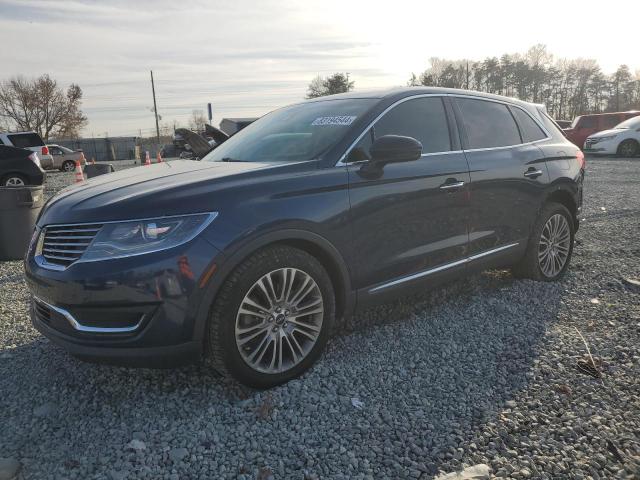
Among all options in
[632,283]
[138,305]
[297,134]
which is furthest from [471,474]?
[632,283]

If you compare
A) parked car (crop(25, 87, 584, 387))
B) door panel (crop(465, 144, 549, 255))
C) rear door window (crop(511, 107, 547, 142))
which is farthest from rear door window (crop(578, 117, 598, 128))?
parked car (crop(25, 87, 584, 387))

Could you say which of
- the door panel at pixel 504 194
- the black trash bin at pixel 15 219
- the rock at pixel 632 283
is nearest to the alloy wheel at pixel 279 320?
the door panel at pixel 504 194

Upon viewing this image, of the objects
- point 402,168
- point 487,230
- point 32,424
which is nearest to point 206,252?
point 32,424

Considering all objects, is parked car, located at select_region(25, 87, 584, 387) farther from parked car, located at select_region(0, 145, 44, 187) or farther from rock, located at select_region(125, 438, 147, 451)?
parked car, located at select_region(0, 145, 44, 187)

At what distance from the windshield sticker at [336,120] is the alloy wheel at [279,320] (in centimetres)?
111

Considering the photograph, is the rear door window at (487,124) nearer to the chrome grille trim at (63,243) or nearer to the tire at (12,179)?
the chrome grille trim at (63,243)

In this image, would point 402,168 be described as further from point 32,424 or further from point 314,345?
point 32,424

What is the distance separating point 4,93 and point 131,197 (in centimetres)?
6563

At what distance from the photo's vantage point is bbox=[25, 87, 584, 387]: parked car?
2523 mm

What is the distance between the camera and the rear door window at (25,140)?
18.9m

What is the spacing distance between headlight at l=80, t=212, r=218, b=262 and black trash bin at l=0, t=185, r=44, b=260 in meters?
4.23

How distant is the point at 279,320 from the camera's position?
2879 mm

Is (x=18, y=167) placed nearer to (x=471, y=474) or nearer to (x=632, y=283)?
(x=632, y=283)

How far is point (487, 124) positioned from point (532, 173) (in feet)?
1.98
